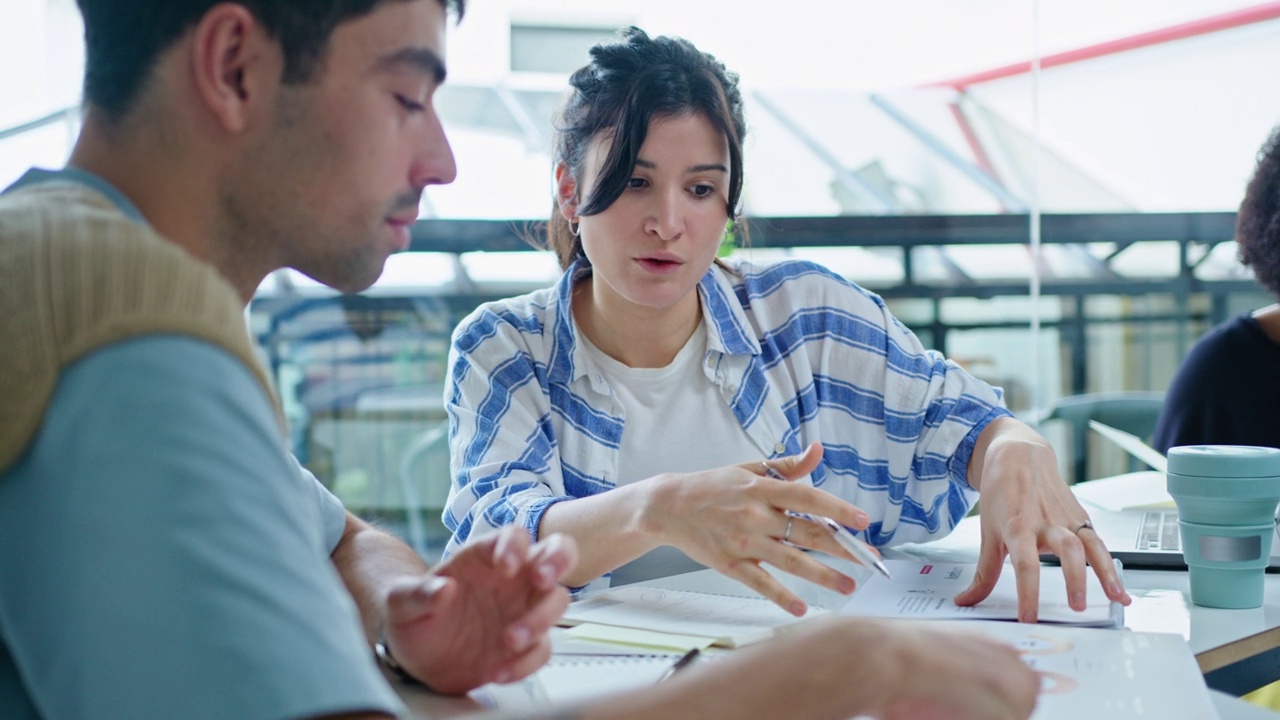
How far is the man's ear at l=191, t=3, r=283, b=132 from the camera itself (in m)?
0.69

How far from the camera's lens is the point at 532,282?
150 inches

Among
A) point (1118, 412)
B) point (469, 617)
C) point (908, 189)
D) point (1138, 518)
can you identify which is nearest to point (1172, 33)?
point (908, 189)

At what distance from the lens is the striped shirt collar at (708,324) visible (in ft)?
5.42

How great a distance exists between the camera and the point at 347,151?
0.74 meters

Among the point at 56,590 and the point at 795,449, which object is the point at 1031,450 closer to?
the point at 795,449

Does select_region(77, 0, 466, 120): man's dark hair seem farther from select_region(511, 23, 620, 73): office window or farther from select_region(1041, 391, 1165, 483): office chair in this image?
select_region(511, 23, 620, 73): office window

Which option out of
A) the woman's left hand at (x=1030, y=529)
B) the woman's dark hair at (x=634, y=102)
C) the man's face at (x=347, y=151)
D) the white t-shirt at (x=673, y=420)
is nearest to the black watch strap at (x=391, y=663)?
the man's face at (x=347, y=151)

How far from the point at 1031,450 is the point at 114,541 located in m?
1.12

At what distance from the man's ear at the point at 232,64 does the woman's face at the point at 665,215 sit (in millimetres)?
900

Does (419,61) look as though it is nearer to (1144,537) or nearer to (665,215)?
(665,215)

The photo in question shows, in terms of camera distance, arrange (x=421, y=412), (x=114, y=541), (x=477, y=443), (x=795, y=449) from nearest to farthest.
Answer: (x=114, y=541) < (x=477, y=443) < (x=795, y=449) < (x=421, y=412)

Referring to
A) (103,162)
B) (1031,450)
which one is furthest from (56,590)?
(1031,450)

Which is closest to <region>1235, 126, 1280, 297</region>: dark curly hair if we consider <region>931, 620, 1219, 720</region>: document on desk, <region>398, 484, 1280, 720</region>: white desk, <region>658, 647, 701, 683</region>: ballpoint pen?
<region>398, 484, 1280, 720</region>: white desk

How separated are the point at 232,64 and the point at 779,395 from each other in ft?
3.87
